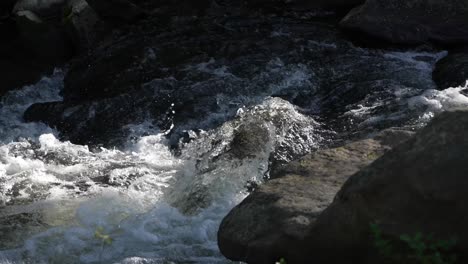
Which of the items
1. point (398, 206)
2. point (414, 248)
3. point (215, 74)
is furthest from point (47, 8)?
point (414, 248)

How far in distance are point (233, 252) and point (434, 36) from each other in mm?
5466

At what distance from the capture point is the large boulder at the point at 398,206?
11.7 feet

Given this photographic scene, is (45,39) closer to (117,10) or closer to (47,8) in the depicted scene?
(47,8)

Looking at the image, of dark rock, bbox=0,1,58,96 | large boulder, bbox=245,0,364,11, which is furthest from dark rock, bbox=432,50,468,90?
dark rock, bbox=0,1,58,96

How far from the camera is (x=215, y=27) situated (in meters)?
9.79

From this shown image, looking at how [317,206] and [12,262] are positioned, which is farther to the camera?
[12,262]

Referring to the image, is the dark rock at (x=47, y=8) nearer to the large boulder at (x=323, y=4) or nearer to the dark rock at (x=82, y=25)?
the dark rock at (x=82, y=25)

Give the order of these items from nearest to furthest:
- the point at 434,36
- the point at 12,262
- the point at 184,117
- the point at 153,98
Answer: the point at 12,262
the point at 184,117
the point at 153,98
the point at 434,36

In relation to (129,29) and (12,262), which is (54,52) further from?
(12,262)

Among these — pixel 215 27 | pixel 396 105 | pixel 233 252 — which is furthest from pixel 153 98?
pixel 233 252

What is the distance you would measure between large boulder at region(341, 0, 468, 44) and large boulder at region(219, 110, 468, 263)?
5256mm

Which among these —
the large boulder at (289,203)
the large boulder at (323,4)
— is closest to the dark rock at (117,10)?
the large boulder at (323,4)

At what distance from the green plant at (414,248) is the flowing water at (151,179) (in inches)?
60.4

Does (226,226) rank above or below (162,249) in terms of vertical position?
above
